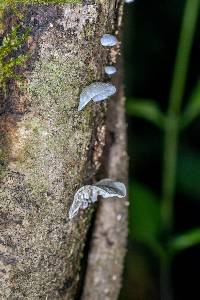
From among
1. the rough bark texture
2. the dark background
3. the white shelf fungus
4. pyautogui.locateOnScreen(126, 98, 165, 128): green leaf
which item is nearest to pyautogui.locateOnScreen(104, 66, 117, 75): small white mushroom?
the white shelf fungus

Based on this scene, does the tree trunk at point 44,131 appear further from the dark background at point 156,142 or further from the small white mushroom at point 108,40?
the dark background at point 156,142

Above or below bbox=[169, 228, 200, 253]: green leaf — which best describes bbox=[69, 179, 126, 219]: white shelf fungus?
above

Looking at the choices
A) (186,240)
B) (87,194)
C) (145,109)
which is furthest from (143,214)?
(87,194)

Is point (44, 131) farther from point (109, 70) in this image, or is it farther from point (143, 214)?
point (143, 214)

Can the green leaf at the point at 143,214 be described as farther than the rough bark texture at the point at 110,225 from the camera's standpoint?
Yes

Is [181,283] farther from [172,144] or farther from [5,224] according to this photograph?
[5,224]

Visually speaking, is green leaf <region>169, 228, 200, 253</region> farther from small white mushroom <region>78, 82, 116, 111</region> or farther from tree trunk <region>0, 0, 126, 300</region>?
small white mushroom <region>78, 82, 116, 111</region>

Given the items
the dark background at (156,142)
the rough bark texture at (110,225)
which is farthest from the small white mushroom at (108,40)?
the dark background at (156,142)

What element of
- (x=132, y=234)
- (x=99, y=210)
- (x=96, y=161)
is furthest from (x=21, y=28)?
(x=132, y=234)
